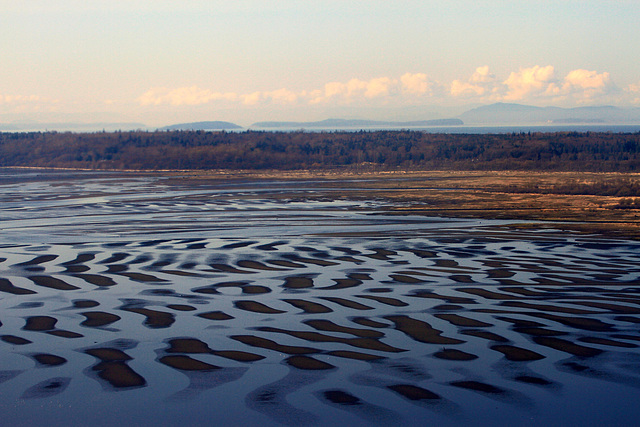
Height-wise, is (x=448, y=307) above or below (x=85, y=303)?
below

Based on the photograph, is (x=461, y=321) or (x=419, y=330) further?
(x=461, y=321)

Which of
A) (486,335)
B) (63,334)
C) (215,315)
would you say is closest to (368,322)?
(486,335)

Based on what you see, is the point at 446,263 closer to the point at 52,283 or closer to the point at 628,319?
the point at 628,319

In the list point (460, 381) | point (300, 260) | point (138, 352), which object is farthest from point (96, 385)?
point (300, 260)

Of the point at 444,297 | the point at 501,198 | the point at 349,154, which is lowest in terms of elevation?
the point at 501,198

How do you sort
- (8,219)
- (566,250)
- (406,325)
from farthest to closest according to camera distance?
(8,219) < (566,250) < (406,325)

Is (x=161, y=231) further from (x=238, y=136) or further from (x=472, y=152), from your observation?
(x=238, y=136)

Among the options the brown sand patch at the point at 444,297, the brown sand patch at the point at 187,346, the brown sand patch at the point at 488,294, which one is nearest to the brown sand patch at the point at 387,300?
the brown sand patch at the point at 444,297
